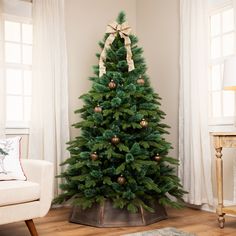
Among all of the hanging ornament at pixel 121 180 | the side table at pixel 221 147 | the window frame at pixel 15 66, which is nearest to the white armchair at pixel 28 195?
the hanging ornament at pixel 121 180

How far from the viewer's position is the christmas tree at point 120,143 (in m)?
3.30

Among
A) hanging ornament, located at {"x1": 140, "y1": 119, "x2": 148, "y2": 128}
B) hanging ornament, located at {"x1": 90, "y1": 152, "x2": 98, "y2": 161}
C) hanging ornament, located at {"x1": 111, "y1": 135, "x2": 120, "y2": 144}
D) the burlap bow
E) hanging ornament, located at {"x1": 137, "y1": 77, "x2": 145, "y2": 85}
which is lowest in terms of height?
hanging ornament, located at {"x1": 90, "y1": 152, "x2": 98, "y2": 161}

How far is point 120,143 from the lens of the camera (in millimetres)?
3367

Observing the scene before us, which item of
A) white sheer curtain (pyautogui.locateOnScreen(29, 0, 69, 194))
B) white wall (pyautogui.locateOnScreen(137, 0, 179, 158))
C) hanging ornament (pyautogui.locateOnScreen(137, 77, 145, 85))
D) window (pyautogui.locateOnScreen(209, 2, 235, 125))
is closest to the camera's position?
hanging ornament (pyautogui.locateOnScreen(137, 77, 145, 85))

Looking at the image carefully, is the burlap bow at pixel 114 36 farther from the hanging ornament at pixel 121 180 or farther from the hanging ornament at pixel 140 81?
the hanging ornament at pixel 121 180

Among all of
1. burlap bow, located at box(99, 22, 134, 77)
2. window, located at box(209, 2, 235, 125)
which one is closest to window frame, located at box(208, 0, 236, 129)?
window, located at box(209, 2, 235, 125)

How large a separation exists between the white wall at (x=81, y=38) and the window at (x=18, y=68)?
0.45m

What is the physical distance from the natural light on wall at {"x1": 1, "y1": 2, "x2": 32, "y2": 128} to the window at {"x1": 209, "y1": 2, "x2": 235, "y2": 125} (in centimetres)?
186

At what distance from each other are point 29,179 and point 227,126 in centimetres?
183

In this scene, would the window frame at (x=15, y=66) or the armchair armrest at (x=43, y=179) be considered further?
the window frame at (x=15, y=66)

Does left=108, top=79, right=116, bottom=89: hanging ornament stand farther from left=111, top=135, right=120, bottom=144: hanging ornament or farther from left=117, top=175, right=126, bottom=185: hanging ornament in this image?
left=117, top=175, right=126, bottom=185: hanging ornament

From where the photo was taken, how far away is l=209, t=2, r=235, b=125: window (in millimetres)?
3773

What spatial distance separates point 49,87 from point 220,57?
172 cm

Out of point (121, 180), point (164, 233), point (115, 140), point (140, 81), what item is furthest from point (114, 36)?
point (164, 233)
